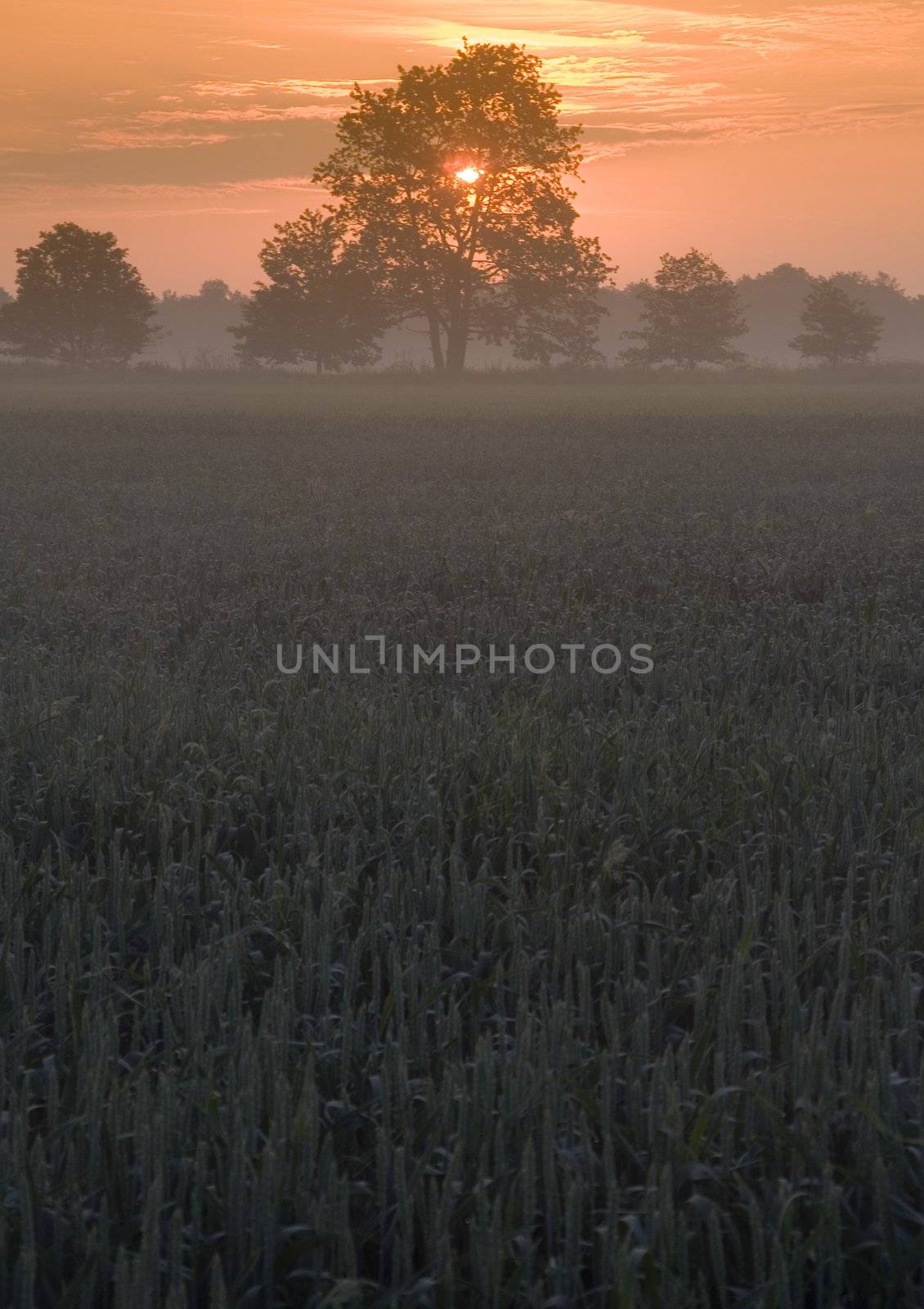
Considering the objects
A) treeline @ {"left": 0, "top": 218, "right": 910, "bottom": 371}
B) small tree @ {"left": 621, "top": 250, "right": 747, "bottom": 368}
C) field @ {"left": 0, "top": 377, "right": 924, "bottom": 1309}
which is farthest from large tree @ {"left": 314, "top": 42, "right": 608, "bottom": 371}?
field @ {"left": 0, "top": 377, "right": 924, "bottom": 1309}

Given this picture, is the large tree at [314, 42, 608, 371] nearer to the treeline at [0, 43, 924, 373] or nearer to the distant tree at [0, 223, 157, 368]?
the treeline at [0, 43, 924, 373]

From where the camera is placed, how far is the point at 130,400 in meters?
41.1

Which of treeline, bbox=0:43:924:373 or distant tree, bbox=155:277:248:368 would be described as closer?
treeline, bbox=0:43:924:373

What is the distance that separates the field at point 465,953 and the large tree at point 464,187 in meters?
54.6

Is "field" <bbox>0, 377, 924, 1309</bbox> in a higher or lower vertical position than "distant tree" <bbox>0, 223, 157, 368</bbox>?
lower

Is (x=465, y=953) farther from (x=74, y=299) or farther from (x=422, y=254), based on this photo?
(x=74, y=299)

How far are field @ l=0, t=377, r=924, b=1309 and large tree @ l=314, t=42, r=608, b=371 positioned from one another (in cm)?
5465

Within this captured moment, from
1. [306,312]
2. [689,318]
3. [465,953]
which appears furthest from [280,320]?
[465,953]

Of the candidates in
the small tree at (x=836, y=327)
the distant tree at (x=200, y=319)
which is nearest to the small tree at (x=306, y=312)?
the small tree at (x=836, y=327)

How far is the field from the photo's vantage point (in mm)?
2131

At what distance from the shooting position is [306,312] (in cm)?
7038

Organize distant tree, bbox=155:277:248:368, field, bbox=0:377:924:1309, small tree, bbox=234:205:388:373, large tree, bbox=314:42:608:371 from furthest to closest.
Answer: distant tree, bbox=155:277:248:368 < small tree, bbox=234:205:388:373 < large tree, bbox=314:42:608:371 < field, bbox=0:377:924:1309

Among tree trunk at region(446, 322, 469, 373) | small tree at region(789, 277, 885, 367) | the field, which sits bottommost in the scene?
the field

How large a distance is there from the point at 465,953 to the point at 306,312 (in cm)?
7024
